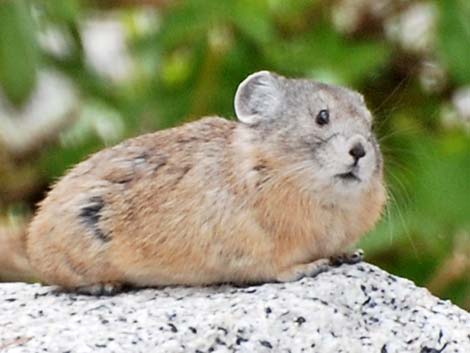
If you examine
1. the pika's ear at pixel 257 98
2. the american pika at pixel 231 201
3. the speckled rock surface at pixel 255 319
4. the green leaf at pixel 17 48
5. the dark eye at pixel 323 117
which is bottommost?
the speckled rock surface at pixel 255 319

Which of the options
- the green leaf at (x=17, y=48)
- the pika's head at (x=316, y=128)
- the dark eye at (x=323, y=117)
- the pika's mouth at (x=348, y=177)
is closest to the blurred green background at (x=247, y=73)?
the green leaf at (x=17, y=48)

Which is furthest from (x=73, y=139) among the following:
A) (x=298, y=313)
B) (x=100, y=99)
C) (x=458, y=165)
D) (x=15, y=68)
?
(x=298, y=313)

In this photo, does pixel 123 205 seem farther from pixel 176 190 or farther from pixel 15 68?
pixel 15 68

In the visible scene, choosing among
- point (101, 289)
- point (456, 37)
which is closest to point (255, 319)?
point (101, 289)

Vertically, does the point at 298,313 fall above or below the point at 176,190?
below

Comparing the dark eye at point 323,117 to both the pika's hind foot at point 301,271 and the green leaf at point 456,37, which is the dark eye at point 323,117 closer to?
the pika's hind foot at point 301,271

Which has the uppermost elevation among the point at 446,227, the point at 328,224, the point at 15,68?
the point at 15,68
